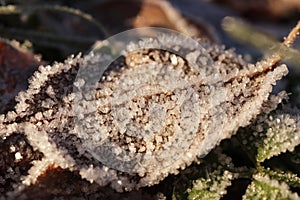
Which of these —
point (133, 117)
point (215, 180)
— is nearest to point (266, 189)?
point (215, 180)

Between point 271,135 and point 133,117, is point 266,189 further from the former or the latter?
point 133,117

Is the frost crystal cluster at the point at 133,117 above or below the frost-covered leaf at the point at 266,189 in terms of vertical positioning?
above

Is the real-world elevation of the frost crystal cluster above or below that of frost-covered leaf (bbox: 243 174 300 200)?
above

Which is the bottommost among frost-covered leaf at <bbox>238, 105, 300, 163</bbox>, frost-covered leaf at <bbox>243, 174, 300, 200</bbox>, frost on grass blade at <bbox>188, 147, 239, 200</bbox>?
frost-covered leaf at <bbox>243, 174, 300, 200</bbox>

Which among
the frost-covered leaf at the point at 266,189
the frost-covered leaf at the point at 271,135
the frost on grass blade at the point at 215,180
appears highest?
the frost-covered leaf at the point at 271,135
